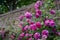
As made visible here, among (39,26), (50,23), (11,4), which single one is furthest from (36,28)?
(11,4)

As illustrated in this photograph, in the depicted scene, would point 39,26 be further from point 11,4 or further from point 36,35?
point 11,4

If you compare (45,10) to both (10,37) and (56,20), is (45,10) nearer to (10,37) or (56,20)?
(56,20)

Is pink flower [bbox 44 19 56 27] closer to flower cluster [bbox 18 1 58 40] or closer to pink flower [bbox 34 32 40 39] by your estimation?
flower cluster [bbox 18 1 58 40]

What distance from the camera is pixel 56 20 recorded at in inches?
146

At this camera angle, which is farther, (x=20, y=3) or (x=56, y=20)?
(x=20, y=3)

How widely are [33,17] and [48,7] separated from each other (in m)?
0.49

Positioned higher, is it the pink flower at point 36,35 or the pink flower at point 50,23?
the pink flower at point 50,23

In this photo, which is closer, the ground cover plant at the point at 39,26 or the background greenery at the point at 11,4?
the ground cover plant at the point at 39,26

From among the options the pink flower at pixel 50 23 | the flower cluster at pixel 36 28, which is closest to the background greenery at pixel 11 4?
the flower cluster at pixel 36 28

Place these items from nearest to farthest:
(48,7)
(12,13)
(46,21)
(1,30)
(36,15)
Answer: (46,21) → (36,15) → (48,7) → (1,30) → (12,13)

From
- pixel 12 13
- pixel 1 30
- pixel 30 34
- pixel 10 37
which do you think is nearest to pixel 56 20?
pixel 30 34

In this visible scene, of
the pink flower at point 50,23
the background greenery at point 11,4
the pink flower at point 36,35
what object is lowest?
the background greenery at point 11,4

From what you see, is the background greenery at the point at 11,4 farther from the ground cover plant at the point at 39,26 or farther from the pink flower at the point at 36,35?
the pink flower at the point at 36,35

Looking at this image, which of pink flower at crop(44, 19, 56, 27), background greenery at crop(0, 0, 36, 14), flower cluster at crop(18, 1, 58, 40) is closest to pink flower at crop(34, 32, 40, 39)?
flower cluster at crop(18, 1, 58, 40)
